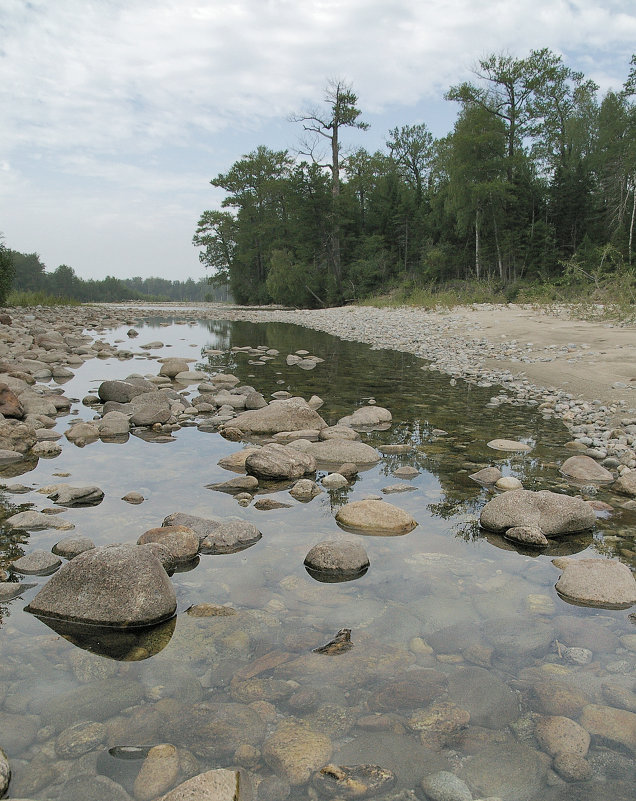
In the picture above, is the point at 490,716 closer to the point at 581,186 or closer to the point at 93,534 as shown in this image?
the point at 93,534

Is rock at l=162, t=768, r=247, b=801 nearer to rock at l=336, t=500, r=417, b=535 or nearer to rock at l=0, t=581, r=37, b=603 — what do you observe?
rock at l=0, t=581, r=37, b=603

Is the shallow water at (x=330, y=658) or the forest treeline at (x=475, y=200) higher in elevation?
the forest treeline at (x=475, y=200)

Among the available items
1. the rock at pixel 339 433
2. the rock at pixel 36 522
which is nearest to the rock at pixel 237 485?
the rock at pixel 36 522

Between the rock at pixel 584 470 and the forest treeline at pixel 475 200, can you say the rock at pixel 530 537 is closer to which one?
the rock at pixel 584 470

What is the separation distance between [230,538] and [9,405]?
13.4 ft

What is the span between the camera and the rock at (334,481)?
15.9 feet

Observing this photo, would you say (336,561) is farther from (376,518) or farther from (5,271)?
(5,271)

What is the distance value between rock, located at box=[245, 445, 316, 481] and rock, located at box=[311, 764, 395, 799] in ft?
10.3

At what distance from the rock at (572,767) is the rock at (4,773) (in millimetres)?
1811

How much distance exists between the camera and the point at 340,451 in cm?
554

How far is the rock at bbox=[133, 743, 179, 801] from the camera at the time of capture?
1784 mm

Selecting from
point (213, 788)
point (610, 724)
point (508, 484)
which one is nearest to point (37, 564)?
point (213, 788)

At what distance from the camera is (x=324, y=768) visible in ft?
6.20

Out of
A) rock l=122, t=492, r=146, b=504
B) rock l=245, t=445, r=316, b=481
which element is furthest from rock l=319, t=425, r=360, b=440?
rock l=122, t=492, r=146, b=504
